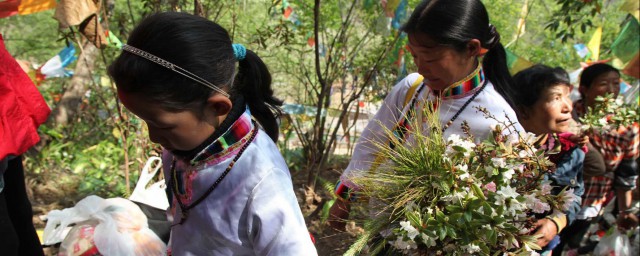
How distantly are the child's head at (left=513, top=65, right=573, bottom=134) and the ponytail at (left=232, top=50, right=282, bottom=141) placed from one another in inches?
40.9

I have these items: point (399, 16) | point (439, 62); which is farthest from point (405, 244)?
point (399, 16)

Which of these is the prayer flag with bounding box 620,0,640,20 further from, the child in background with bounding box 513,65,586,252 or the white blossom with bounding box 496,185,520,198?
the white blossom with bounding box 496,185,520,198

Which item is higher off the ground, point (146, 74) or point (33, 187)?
point (146, 74)

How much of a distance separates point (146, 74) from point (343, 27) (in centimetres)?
314

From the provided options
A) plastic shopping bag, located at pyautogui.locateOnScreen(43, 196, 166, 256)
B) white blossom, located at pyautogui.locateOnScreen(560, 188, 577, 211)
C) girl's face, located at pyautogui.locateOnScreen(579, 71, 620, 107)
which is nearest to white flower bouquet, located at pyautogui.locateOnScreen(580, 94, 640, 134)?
white blossom, located at pyautogui.locateOnScreen(560, 188, 577, 211)

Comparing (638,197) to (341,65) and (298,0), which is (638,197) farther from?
(298,0)

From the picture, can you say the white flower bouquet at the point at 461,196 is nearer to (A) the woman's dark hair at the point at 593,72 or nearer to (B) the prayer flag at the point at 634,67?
(A) the woman's dark hair at the point at 593,72

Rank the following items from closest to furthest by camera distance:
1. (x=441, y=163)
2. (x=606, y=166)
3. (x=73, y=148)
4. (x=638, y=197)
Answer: (x=441, y=163), (x=606, y=166), (x=638, y=197), (x=73, y=148)

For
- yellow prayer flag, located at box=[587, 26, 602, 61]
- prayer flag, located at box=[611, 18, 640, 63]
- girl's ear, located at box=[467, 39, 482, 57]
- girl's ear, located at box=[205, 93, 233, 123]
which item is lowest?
yellow prayer flag, located at box=[587, 26, 602, 61]

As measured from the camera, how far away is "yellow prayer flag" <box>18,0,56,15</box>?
11.4 feet

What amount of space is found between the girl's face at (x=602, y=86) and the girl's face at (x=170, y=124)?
2.64 meters

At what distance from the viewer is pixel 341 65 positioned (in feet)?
14.6

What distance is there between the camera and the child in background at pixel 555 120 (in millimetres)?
2223

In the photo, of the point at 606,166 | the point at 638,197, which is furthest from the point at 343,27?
the point at 638,197
